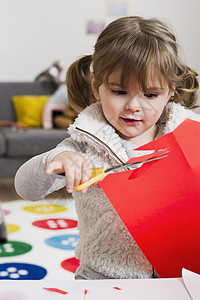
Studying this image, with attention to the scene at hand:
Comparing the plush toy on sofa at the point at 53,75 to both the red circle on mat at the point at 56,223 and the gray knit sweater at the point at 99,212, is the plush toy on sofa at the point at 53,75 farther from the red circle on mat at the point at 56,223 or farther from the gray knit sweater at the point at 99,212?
the gray knit sweater at the point at 99,212

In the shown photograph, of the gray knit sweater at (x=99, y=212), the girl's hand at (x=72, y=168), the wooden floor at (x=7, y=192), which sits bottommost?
the wooden floor at (x=7, y=192)

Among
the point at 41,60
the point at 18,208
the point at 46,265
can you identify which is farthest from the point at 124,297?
the point at 41,60

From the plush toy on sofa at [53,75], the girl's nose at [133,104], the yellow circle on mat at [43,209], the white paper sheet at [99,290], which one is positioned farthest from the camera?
the plush toy on sofa at [53,75]

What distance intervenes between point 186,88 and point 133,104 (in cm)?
19

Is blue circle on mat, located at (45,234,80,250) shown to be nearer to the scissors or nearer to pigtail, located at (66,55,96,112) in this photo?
pigtail, located at (66,55,96,112)

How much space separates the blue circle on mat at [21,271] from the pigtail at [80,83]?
0.94 m

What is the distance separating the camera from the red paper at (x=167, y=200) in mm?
521

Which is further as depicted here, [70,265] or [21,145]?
[21,145]

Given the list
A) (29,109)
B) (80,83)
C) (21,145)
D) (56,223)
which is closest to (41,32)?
(29,109)

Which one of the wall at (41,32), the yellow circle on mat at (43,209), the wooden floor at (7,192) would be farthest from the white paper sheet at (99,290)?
the wall at (41,32)

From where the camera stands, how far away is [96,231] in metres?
0.74

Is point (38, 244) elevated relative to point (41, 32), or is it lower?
lower

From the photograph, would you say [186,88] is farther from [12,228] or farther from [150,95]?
[12,228]

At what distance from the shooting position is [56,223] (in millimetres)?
2209
